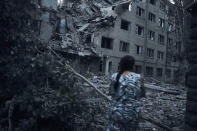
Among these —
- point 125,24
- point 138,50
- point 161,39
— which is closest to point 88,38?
point 125,24

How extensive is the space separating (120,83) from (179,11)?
18.7 m

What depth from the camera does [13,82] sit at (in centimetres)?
455

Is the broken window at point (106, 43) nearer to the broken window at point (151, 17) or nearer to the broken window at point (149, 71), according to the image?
the broken window at point (149, 71)

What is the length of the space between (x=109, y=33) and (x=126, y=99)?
21.5 m

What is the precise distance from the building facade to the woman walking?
1957 centimetres

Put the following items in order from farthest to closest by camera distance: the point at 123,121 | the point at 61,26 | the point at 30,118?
1. the point at 61,26
2. the point at 30,118
3. the point at 123,121

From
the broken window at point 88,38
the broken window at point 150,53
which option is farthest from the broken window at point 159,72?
the broken window at point 88,38

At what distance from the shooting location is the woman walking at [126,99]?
3336 mm

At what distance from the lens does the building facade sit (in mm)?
24375

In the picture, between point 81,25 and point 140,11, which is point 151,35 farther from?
point 81,25

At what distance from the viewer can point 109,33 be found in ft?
80.1

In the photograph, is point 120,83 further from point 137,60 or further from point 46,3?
point 137,60

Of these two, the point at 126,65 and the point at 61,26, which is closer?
the point at 126,65

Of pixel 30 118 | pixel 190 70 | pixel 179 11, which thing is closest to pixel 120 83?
pixel 190 70
